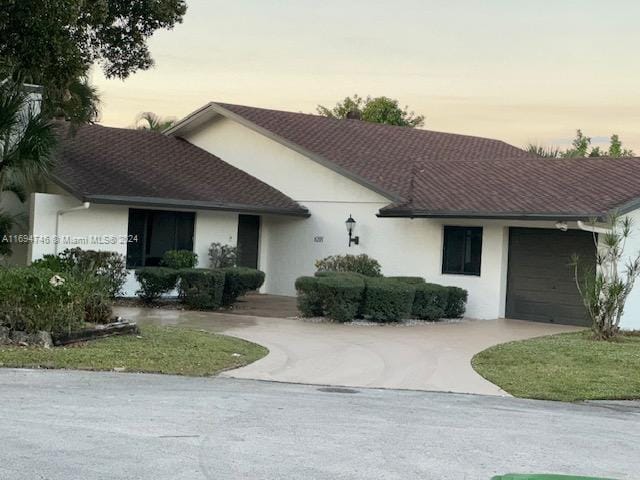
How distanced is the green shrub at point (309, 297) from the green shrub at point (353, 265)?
10.9 ft

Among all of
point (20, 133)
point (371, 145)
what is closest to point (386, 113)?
point (371, 145)

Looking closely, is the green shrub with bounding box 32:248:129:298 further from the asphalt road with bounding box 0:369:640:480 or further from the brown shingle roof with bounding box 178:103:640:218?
the asphalt road with bounding box 0:369:640:480

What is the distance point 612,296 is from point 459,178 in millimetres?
8028

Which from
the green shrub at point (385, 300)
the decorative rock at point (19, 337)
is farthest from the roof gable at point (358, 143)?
the decorative rock at point (19, 337)

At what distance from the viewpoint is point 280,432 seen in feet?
29.9

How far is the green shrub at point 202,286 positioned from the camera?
69.2 feet

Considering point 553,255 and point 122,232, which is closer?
point 553,255

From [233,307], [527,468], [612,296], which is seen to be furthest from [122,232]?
[527,468]

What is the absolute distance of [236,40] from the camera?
87.4 feet

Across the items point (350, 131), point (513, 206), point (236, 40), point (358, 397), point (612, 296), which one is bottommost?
point (358, 397)

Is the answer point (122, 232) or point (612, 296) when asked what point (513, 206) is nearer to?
point (612, 296)

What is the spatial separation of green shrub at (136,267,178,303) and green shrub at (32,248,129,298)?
2.15 ft

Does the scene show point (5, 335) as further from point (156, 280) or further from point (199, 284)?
point (156, 280)

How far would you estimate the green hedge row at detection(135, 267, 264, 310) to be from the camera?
69.4 ft
